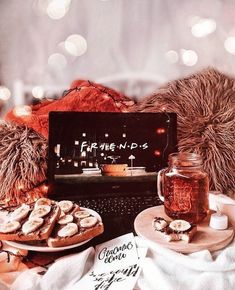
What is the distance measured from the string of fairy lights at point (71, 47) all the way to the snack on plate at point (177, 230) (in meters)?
0.77

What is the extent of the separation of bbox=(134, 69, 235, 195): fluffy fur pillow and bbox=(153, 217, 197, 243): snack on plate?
1.52ft

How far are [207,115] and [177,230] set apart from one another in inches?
24.3

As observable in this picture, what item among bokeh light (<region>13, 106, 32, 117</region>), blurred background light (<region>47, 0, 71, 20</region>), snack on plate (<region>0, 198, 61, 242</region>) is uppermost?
blurred background light (<region>47, 0, 71, 20</region>)

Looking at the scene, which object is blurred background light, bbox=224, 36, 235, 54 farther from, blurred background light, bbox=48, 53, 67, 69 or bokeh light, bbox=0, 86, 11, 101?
bokeh light, bbox=0, 86, 11, 101

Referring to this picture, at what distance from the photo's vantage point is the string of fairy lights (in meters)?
1.43

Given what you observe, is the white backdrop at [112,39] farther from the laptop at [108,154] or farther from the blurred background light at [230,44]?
the laptop at [108,154]

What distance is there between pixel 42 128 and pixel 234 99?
748 millimetres

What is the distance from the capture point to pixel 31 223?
89 cm

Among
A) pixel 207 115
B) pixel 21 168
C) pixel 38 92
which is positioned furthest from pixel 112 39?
pixel 21 168

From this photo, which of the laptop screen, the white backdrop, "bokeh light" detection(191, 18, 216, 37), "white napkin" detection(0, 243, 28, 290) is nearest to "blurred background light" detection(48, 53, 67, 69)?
the white backdrop

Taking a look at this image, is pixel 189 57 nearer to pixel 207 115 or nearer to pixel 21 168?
pixel 207 115

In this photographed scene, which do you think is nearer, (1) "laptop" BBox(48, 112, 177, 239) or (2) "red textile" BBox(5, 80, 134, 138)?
(1) "laptop" BBox(48, 112, 177, 239)

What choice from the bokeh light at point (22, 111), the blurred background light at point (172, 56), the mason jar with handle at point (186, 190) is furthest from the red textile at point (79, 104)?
the mason jar with handle at point (186, 190)

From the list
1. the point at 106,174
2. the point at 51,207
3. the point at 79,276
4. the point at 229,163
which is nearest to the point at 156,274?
the point at 79,276
